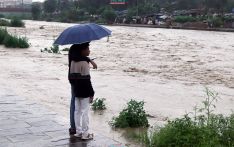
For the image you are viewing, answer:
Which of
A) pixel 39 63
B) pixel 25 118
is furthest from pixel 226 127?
pixel 39 63

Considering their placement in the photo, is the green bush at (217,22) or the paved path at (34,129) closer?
the paved path at (34,129)

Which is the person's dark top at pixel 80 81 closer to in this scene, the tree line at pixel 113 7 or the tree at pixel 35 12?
the tree line at pixel 113 7

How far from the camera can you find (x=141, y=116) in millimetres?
7258

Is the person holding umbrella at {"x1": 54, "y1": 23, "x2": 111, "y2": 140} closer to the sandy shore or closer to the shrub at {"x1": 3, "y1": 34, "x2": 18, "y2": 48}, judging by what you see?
the sandy shore

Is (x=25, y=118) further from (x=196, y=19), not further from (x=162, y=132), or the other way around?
(x=196, y=19)

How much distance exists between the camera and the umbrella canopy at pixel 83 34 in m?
5.50

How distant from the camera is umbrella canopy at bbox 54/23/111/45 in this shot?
217 inches

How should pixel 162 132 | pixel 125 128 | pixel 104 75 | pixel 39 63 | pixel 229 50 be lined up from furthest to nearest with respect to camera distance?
pixel 229 50
pixel 39 63
pixel 104 75
pixel 125 128
pixel 162 132

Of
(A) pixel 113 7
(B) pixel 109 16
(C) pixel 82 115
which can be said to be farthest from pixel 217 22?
(C) pixel 82 115

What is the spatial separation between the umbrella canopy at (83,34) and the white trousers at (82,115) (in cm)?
81

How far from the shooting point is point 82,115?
19.3 feet

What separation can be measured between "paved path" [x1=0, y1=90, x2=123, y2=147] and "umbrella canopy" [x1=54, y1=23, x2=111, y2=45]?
130 centimetres

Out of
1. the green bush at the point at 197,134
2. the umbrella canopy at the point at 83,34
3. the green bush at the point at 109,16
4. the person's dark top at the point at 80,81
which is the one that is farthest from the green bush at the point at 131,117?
the green bush at the point at 109,16

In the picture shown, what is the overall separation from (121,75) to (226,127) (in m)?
10.1
